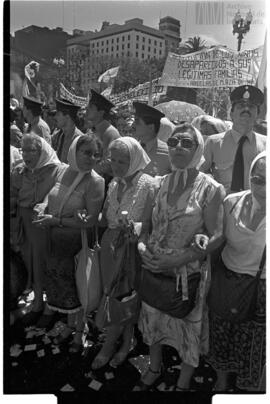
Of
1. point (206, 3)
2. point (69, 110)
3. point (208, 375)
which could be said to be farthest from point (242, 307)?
point (206, 3)

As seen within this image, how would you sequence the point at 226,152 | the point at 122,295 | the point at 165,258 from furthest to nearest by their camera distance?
1. the point at 122,295
2. the point at 226,152
3. the point at 165,258

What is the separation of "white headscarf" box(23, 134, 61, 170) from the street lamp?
1484 mm

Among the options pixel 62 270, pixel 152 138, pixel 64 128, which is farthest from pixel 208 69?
pixel 62 270

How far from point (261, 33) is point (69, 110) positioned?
1.40 m

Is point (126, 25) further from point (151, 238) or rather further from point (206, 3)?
point (151, 238)

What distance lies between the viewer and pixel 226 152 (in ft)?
10.4

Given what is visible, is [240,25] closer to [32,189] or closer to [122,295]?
[32,189]

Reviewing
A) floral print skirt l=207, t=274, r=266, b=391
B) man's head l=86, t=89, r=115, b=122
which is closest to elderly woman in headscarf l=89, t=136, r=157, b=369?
man's head l=86, t=89, r=115, b=122

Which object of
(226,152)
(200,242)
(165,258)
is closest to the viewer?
(200,242)

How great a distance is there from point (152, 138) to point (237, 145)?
0.59 meters

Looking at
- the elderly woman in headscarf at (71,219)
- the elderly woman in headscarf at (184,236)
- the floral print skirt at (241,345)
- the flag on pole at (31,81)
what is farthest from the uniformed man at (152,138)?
the floral print skirt at (241,345)

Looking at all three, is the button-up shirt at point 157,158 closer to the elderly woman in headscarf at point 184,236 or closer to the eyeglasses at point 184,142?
the elderly woman in headscarf at point 184,236

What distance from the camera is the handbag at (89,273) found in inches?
131

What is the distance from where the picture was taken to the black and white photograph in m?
3.06
